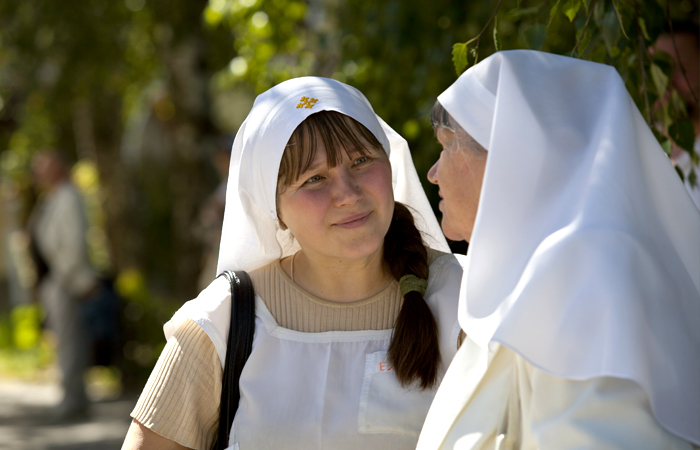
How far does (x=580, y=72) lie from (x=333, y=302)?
3.25 ft

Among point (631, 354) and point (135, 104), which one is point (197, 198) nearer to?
point (631, 354)

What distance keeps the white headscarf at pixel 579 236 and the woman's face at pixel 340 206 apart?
0.50 m

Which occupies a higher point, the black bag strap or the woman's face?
the woman's face

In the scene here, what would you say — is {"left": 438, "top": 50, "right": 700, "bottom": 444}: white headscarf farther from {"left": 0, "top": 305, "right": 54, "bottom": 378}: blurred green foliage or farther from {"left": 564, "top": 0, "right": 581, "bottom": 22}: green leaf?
{"left": 0, "top": 305, "right": 54, "bottom": 378}: blurred green foliage

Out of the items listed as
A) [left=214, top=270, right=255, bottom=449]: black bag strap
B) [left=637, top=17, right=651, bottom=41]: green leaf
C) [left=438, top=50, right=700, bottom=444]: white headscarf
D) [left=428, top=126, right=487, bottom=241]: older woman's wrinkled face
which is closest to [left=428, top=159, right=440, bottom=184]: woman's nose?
[left=428, top=126, right=487, bottom=241]: older woman's wrinkled face

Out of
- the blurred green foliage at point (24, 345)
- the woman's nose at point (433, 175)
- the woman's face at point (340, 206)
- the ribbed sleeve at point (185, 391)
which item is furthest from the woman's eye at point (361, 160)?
the blurred green foliage at point (24, 345)

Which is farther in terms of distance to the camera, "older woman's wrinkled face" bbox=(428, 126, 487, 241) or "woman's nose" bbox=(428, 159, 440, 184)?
"woman's nose" bbox=(428, 159, 440, 184)

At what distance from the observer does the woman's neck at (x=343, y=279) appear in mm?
2268

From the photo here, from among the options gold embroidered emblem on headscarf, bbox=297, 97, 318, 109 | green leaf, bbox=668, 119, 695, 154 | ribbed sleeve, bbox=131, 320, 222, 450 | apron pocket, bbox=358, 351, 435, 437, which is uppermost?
gold embroidered emblem on headscarf, bbox=297, 97, 318, 109

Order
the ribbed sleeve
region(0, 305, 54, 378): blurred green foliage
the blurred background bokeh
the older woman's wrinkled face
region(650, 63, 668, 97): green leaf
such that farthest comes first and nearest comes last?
region(0, 305, 54, 378): blurred green foliage, the blurred background bokeh, region(650, 63, 668, 97): green leaf, the ribbed sleeve, the older woman's wrinkled face

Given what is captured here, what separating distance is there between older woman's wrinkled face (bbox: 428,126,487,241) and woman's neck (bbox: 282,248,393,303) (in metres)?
0.39

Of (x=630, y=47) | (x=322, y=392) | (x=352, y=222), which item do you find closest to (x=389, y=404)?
(x=322, y=392)

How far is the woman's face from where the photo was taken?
216 cm

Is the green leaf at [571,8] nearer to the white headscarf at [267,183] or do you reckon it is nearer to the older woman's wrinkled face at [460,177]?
the older woman's wrinkled face at [460,177]
